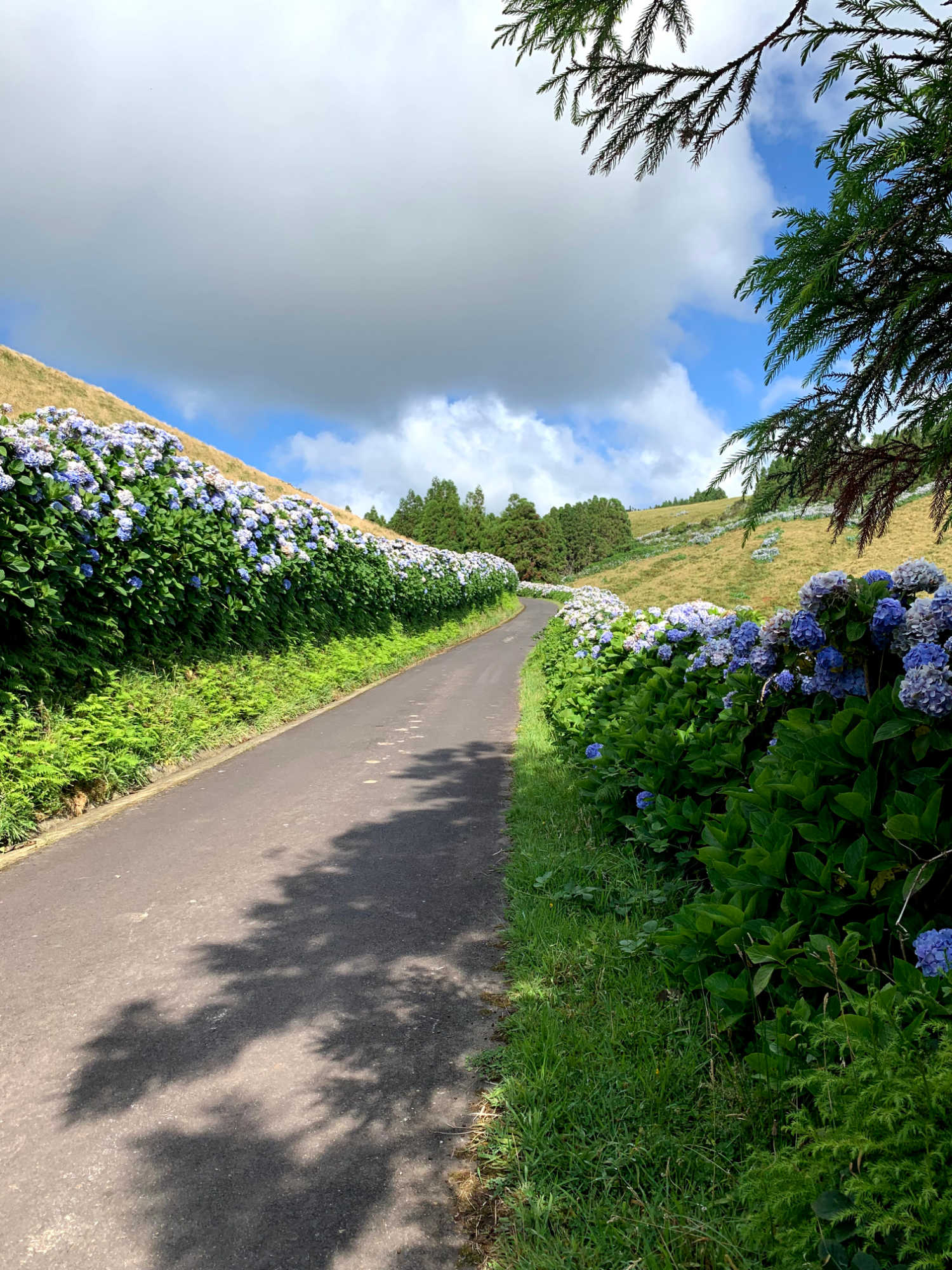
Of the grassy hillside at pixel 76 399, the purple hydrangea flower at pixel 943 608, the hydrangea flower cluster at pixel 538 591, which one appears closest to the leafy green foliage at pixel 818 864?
the purple hydrangea flower at pixel 943 608

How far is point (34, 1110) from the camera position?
254 centimetres

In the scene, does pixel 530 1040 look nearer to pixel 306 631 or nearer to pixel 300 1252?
pixel 300 1252

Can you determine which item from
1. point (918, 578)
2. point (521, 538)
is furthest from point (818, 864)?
point (521, 538)

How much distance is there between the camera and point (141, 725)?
22.2ft

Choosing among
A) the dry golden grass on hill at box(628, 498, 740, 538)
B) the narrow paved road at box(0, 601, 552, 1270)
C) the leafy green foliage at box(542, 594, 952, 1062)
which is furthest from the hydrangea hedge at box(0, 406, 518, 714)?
the dry golden grass on hill at box(628, 498, 740, 538)

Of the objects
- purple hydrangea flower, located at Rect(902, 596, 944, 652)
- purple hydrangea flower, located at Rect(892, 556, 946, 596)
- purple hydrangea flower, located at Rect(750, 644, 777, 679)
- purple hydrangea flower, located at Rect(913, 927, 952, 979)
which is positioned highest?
purple hydrangea flower, located at Rect(892, 556, 946, 596)

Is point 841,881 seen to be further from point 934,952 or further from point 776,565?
point 776,565

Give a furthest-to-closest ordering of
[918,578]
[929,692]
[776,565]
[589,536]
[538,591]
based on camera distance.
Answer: [589,536] < [538,591] < [776,565] < [918,578] < [929,692]

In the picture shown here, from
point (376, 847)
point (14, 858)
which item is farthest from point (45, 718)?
point (376, 847)

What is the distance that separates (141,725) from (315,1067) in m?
4.94

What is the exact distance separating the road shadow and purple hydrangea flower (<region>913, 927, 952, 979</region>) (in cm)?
156

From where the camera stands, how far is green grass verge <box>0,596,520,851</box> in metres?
5.31

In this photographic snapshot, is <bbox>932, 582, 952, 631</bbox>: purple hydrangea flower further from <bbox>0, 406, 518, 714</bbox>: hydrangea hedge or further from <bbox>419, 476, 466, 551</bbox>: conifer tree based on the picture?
<bbox>419, 476, 466, 551</bbox>: conifer tree

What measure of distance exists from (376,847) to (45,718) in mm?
3088
